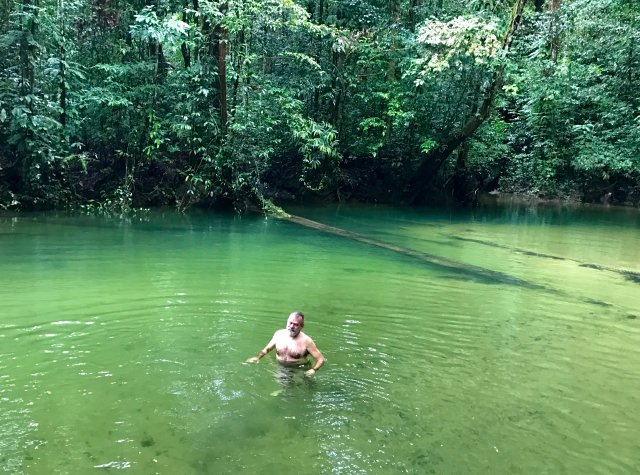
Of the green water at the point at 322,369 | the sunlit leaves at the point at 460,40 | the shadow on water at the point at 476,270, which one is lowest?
the green water at the point at 322,369

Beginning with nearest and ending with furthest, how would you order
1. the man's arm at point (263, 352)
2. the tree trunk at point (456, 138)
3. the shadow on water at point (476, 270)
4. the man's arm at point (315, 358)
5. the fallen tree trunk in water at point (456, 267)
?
the man's arm at point (315, 358) < the man's arm at point (263, 352) < the shadow on water at point (476, 270) < the fallen tree trunk in water at point (456, 267) < the tree trunk at point (456, 138)

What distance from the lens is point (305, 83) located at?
69.7 ft

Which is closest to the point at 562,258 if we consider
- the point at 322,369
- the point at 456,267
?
the point at 456,267

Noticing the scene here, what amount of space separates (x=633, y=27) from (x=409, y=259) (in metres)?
15.1

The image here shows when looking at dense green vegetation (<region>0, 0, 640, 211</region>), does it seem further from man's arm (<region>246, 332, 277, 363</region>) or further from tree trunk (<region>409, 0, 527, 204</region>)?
man's arm (<region>246, 332, 277, 363</region>)

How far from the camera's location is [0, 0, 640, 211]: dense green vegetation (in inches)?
655

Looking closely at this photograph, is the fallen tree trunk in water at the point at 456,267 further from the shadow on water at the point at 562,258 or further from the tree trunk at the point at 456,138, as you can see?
the tree trunk at the point at 456,138

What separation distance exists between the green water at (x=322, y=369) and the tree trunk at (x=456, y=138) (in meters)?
9.28

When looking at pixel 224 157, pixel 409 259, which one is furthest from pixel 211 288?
pixel 224 157

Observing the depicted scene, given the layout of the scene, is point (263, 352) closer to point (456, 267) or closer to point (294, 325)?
point (294, 325)

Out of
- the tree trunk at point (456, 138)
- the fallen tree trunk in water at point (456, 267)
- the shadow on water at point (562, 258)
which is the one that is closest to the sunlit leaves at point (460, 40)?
the tree trunk at point (456, 138)

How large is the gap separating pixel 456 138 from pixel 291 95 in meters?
6.37

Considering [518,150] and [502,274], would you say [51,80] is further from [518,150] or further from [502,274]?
[518,150]

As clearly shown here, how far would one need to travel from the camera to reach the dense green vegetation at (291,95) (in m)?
16.6
